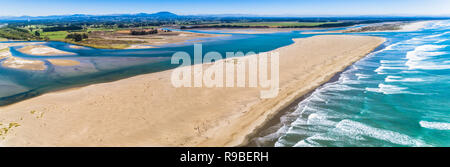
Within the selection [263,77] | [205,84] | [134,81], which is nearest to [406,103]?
[263,77]

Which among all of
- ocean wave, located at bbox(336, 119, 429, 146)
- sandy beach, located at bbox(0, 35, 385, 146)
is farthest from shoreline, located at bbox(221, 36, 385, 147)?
ocean wave, located at bbox(336, 119, 429, 146)

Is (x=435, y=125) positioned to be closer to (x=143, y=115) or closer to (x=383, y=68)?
(x=383, y=68)

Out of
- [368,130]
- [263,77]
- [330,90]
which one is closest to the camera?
[368,130]

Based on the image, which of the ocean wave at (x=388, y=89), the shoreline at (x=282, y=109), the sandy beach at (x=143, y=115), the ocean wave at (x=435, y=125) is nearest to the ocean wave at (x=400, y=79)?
the ocean wave at (x=388, y=89)

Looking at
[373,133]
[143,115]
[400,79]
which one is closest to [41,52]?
[143,115]
